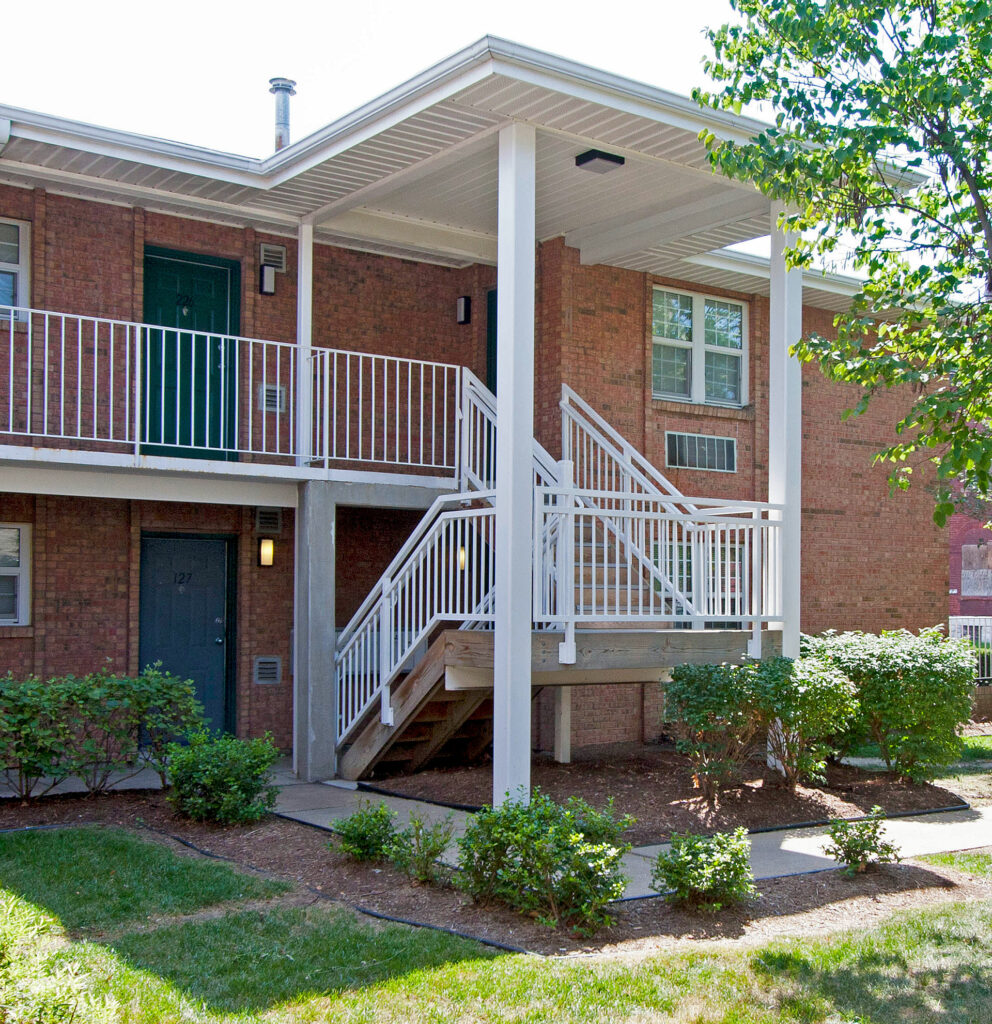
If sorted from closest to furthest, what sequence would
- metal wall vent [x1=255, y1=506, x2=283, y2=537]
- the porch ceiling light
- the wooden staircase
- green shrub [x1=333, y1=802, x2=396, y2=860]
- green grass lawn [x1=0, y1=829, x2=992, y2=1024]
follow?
green grass lawn [x1=0, y1=829, x2=992, y2=1024] < green shrub [x1=333, y1=802, x2=396, y2=860] < the wooden staircase < the porch ceiling light < metal wall vent [x1=255, y1=506, x2=283, y2=537]

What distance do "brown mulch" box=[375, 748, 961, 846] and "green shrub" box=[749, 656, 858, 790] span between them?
0.32 metres

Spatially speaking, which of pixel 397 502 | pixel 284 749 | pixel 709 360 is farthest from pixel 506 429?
pixel 709 360

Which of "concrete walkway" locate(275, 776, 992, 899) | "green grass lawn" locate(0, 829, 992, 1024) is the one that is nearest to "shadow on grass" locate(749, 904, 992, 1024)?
"green grass lawn" locate(0, 829, 992, 1024)

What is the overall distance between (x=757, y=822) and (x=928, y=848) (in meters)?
1.25

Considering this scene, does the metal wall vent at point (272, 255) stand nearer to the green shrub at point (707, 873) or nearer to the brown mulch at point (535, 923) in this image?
the brown mulch at point (535, 923)

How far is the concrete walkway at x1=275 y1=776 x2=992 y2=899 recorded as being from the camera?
7.57 meters

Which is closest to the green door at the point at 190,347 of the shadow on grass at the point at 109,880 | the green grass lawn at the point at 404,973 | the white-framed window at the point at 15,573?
the white-framed window at the point at 15,573

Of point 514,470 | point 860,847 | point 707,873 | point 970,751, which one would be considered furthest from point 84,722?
point 970,751

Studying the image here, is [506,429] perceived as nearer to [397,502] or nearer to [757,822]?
[397,502]

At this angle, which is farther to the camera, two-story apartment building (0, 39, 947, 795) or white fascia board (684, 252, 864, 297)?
white fascia board (684, 252, 864, 297)

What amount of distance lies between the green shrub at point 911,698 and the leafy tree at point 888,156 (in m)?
3.09

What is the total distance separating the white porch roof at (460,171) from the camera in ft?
27.9

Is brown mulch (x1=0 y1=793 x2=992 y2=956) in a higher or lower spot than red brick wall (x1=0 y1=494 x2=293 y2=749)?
lower

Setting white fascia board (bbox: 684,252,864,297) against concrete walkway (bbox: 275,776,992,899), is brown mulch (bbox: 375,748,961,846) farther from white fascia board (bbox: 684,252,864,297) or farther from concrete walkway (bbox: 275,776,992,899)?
white fascia board (bbox: 684,252,864,297)
